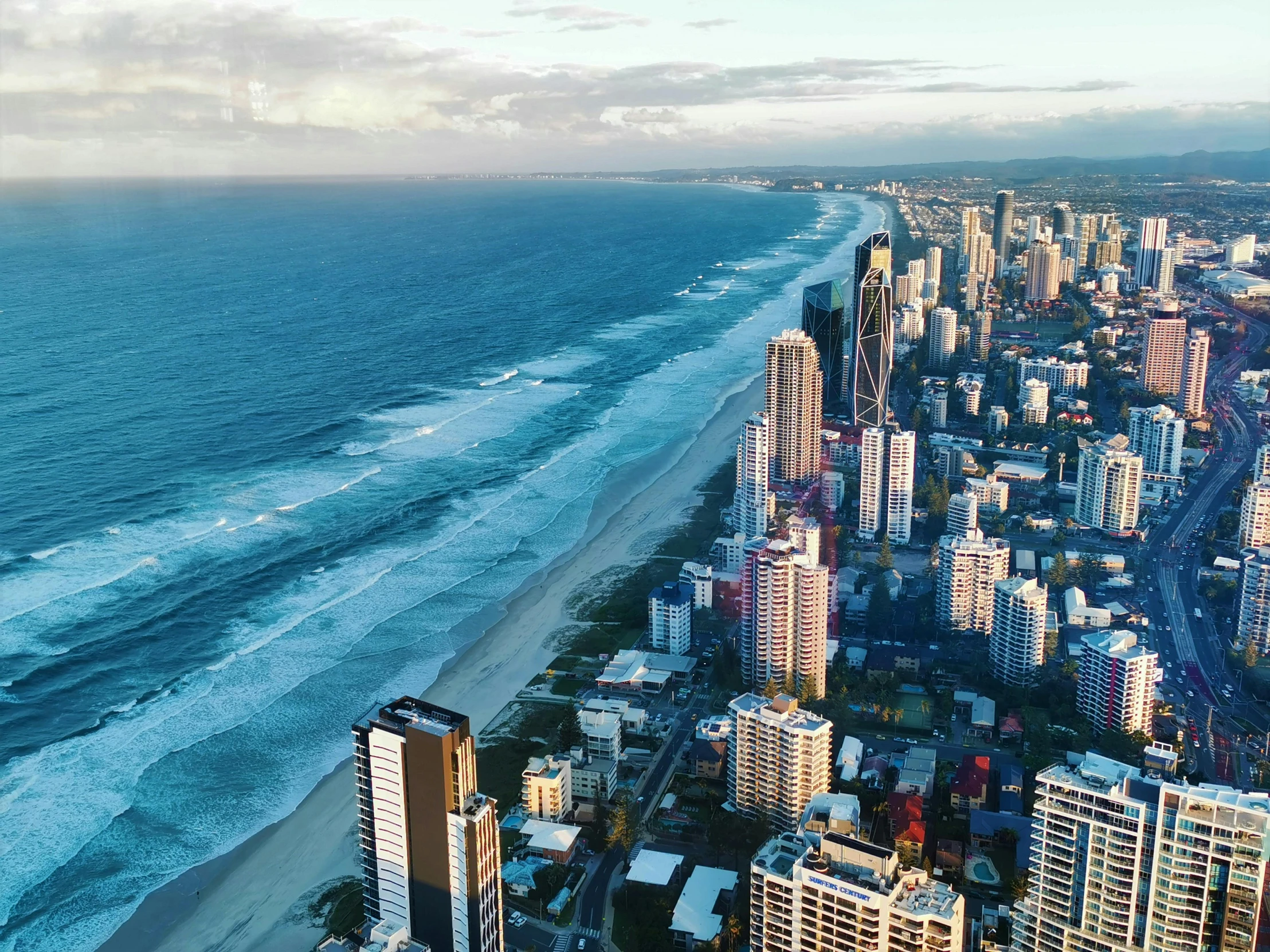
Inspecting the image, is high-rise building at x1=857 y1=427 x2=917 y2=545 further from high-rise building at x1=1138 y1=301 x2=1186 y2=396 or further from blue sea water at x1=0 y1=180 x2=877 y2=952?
high-rise building at x1=1138 y1=301 x2=1186 y2=396

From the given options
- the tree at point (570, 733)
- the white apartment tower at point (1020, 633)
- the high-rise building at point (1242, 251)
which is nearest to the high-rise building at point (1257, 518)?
the white apartment tower at point (1020, 633)

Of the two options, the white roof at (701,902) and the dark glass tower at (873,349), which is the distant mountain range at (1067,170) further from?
the white roof at (701,902)

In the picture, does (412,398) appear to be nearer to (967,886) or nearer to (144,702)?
(144,702)

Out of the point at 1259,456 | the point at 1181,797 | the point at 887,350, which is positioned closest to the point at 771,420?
the point at 887,350

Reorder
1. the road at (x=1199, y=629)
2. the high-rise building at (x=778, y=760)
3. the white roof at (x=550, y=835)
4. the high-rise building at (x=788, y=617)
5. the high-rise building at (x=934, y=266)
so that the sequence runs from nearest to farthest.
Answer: the white roof at (x=550, y=835) → the high-rise building at (x=778, y=760) → the road at (x=1199, y=629) → the high-rise building at (x=788, y=617) → the high-rise building at (x=934, y=266)

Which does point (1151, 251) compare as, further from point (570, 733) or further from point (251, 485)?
point (570, 733)

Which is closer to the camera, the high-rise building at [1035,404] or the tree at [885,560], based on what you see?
the tree at [885,560]
